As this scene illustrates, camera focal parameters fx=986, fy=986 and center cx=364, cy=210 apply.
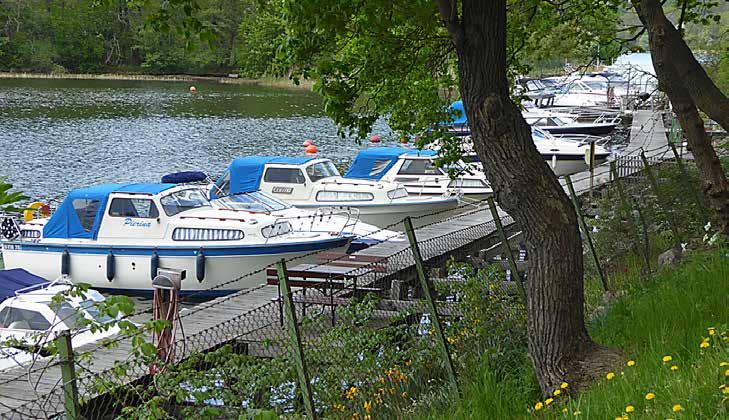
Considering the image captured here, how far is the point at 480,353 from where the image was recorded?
781 centimetres

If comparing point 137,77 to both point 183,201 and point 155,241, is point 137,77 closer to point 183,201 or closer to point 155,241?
point 183,201

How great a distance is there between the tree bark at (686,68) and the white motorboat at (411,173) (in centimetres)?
1627

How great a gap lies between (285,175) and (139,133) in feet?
106

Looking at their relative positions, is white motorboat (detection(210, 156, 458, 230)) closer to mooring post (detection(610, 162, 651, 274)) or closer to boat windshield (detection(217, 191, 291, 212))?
boat windshield (detection(217, 191, 291, 212))

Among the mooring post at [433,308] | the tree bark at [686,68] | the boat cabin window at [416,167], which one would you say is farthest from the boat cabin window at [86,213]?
the mooring post at [433,308]

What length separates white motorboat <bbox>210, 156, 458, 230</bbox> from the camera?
25109mm

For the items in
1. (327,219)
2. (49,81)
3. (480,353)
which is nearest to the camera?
(480,353)

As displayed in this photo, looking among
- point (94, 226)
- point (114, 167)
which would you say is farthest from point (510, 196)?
point (114, 167)

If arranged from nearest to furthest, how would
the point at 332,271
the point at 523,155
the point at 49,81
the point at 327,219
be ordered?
the point at 523,155, the point at 332,271, the point at 327,219, the point at 49,81

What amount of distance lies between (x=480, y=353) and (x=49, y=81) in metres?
103

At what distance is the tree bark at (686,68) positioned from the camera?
10922 mm

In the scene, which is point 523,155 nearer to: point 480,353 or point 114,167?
point 480,353

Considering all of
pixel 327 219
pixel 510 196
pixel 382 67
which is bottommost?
pixel 327 219

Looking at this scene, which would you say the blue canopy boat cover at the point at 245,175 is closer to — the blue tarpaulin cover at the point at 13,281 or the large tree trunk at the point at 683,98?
the blue tarpaulin cover at the point at 13,281
